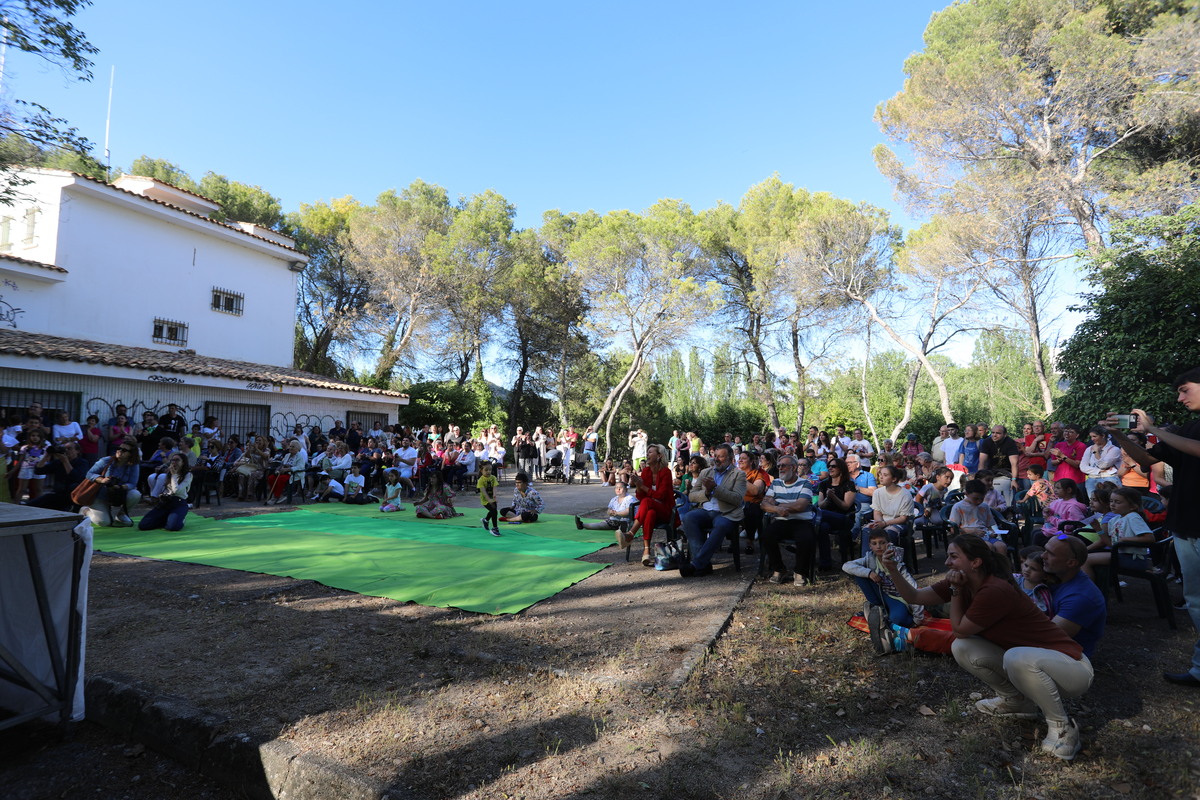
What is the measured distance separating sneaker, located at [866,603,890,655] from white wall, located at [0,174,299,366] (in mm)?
18269

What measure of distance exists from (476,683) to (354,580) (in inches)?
112

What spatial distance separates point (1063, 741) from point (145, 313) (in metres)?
20.4

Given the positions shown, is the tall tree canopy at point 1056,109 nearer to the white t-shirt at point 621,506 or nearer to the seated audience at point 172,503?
the white t-shirt at point 621,506

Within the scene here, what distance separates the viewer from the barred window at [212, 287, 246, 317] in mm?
18688

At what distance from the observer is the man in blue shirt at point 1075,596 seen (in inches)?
128

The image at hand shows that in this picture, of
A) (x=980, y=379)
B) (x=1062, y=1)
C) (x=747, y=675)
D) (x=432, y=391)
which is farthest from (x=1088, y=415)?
(x=980, y=379)

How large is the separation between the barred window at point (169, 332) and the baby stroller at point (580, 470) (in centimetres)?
1180

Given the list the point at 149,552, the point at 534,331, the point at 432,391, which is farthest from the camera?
the point at 534,331

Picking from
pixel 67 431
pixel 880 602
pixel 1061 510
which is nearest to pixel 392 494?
pixel 67 431

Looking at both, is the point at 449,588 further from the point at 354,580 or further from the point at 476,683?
the point at 476,683

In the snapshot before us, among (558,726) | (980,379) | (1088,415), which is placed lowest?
(558,726)

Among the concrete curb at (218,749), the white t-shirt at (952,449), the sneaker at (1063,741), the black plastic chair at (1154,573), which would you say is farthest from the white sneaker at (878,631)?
the white t-shirt at (952,449)

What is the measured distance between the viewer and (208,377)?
14430mm

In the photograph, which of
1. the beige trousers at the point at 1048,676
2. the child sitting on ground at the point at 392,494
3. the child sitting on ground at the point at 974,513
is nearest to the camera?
the beige trousers at the point at 1048,676
